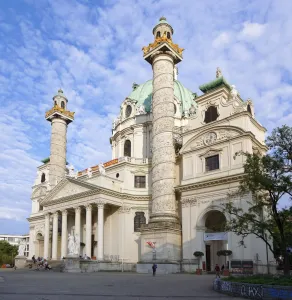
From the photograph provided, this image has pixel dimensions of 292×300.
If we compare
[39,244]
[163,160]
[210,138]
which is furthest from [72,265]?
[39,244]

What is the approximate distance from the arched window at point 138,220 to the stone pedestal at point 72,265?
33.0ft

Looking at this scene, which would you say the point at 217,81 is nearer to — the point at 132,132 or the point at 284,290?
the point at 132,132

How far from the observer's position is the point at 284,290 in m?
13.6

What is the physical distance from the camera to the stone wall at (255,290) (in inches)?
535

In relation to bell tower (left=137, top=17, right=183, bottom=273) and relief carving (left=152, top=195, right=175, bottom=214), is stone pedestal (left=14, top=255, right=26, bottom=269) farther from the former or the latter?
relief carving (left=152, top=195, right=175, bottom=214)

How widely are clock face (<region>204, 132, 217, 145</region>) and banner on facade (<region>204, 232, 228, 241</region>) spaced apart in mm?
9412

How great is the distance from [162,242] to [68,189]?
1628 cm

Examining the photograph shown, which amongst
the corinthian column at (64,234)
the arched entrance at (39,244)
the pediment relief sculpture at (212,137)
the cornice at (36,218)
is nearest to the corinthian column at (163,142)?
the pediment relief sculpture at (212,137)

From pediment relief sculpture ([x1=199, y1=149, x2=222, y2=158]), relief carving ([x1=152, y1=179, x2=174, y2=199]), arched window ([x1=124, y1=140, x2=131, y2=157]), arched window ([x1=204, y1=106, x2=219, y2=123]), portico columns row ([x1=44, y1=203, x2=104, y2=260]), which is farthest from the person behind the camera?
arched window ([x1=124, y1=140, x2=131, y2=157])

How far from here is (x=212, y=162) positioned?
4009 centimetres

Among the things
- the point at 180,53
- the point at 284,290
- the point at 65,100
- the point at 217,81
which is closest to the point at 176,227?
the point at 217,81

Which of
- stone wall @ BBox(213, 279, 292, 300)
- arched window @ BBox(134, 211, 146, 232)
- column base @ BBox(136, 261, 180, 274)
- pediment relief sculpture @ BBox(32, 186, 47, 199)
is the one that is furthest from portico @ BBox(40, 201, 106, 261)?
stone wall @ BBox(213, 279, 292, 300)

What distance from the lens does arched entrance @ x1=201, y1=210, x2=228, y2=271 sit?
38.8 metres

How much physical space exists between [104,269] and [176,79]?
3316cm
